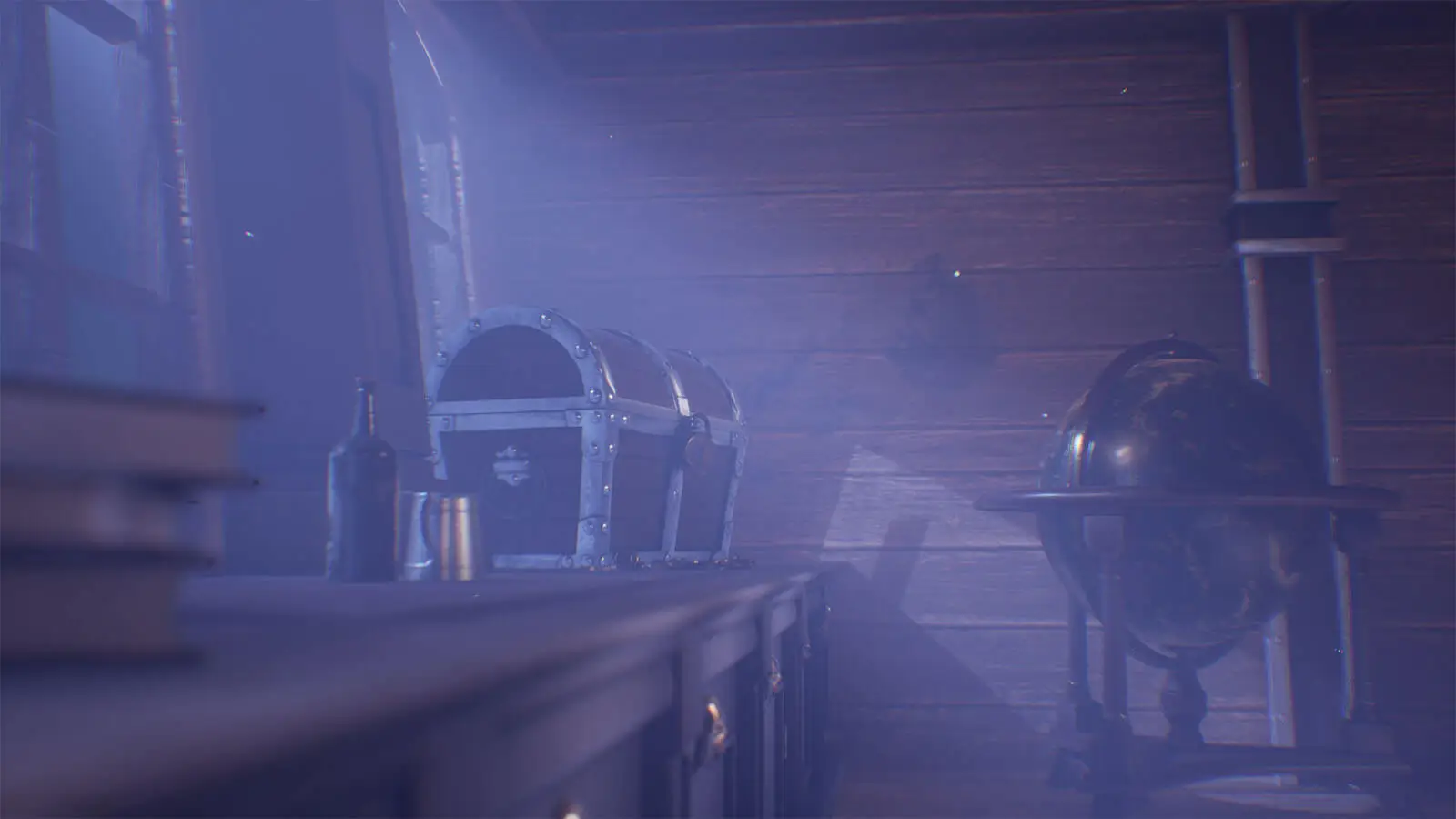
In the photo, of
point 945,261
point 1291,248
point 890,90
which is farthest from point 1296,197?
point 890,90

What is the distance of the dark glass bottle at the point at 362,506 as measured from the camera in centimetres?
144

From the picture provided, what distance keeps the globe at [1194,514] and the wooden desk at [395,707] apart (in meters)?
1.58

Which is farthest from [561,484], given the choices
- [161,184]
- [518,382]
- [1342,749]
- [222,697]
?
[1342,749]

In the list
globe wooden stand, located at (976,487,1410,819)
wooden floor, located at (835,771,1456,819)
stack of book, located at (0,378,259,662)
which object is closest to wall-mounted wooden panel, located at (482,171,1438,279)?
globe wooden stand, located at (976,487,1410,819)

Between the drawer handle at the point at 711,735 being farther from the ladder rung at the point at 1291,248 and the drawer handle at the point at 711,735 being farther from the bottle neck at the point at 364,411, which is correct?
the ladder rung at the point at 1291,248

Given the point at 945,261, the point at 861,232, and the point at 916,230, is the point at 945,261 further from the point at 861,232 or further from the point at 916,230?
the point at 861,232

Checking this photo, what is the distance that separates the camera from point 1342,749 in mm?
2691

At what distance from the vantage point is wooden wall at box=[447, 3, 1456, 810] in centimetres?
330

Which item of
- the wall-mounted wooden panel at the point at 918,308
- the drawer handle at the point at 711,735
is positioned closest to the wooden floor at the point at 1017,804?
the wall-mounted wooden panel at the point at 918,308

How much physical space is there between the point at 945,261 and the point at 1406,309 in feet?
4.88

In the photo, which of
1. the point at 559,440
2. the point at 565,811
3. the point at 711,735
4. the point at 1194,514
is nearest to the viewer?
the point at 565,811

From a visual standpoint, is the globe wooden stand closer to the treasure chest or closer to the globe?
the globe

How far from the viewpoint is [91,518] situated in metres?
0.49

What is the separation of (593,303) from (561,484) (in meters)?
1.59
